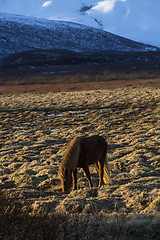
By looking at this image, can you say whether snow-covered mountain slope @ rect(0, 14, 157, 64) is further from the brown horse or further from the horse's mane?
the horse's mane

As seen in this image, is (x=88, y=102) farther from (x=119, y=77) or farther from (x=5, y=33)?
(x=5, y=33)

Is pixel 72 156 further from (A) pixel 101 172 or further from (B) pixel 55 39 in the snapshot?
(B) pixel 55 39

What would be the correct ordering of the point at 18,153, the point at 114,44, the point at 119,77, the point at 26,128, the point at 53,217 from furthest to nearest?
the point at 114,44
the point at 119,77
the point at 26,128
the point at 18,153
the point at 53,217

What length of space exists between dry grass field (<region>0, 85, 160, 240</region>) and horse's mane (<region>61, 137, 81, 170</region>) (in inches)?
31.5

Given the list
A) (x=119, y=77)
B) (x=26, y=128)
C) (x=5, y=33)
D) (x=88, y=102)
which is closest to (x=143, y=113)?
(x=88, y=102)

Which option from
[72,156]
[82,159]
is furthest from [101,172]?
[72,156]

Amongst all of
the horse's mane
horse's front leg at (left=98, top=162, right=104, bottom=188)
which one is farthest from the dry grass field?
the horse's mane

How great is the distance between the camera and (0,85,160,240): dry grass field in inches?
173

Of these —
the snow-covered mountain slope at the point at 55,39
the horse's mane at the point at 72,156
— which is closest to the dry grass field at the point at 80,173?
the horse's mane at the point at 72,156

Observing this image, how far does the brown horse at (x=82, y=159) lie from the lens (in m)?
6.30

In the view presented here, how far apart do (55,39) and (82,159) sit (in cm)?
12273

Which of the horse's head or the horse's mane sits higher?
the horse's mane

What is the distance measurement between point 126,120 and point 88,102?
Result: 7.14 meters

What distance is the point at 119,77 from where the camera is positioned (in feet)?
148
